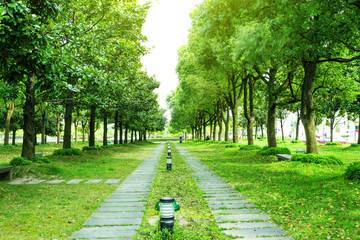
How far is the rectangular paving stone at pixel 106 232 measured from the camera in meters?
4.34

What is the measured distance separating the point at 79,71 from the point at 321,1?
7072mm

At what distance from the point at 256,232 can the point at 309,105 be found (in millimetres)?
9269

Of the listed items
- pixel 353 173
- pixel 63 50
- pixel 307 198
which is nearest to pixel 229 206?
pixel 307 198

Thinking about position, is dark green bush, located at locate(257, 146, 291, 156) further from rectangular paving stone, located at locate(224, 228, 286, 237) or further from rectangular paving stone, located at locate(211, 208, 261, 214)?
rectangular paving stone, located at locate(224, 228, 286, 237)

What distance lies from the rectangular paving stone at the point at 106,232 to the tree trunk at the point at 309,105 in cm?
1022

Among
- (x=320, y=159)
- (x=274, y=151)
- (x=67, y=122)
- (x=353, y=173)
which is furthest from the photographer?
(x=67, y=122)

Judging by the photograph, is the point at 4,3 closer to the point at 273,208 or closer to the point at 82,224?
the point at 82,224

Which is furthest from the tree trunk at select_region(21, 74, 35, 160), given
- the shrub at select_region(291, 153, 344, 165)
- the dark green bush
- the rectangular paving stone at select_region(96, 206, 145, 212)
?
the dark green bush

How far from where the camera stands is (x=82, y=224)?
493cm

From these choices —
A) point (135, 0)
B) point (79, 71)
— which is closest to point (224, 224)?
point (79, 71)

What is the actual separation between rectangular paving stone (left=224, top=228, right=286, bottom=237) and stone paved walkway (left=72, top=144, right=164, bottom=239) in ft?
5.49

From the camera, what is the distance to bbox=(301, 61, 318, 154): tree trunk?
11.9 m

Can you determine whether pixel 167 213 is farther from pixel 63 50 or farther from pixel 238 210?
pixel 63 50

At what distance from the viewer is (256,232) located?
14.5 feet
